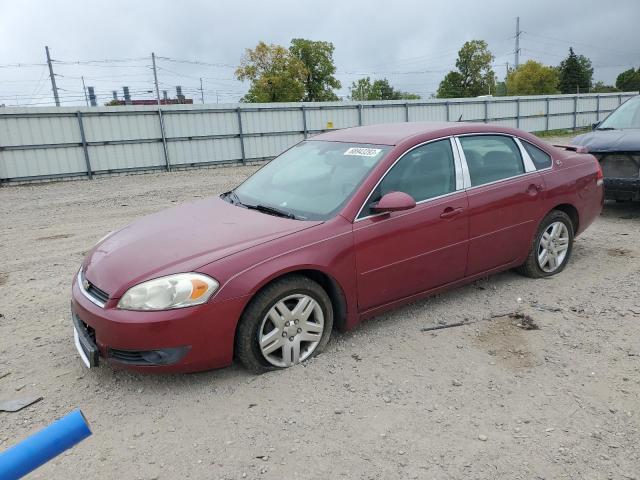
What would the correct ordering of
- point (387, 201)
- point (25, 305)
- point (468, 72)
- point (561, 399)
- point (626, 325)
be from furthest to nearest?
point (468, 72) < point (25, 305) < point (626, 325) < point (387, 201) < point (561, 399)

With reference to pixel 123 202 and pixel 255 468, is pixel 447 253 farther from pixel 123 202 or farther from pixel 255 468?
pixel 123 202

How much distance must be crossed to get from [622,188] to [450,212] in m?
4.28

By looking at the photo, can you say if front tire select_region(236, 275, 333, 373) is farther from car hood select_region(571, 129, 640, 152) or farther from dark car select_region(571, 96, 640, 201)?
car hood select_region(571, 129, 640, 152)

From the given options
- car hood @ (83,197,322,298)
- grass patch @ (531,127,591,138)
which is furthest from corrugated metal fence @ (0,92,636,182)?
car hood @ (83,197,322,298)

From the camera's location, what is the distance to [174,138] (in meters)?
17.8

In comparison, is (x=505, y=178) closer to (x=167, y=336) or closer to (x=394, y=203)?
(x=394, y=203)

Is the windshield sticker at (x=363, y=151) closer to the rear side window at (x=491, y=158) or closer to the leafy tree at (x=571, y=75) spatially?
the rear side window at (x=491, y=158)

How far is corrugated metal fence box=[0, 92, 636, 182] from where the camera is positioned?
15.3 meters

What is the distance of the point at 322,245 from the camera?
3.38 metres

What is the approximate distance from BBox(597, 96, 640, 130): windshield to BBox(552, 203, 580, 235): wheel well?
11.8 ft

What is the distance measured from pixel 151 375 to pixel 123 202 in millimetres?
8529

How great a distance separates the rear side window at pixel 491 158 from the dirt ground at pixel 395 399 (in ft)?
3.51

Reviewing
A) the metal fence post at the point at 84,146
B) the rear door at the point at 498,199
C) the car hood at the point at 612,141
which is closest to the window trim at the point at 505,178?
the rear door at the point at 498,199

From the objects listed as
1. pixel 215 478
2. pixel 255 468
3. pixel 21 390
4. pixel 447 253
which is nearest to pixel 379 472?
pixel 255 468
